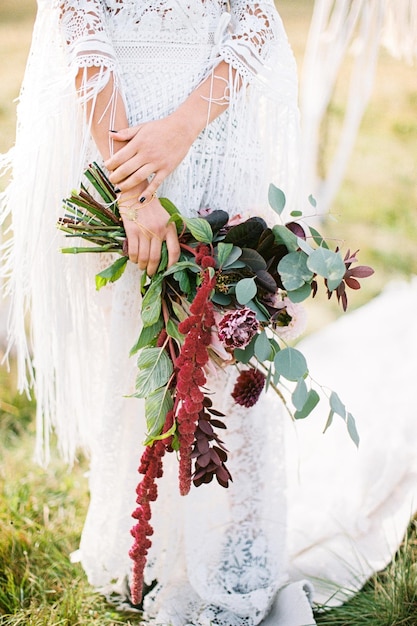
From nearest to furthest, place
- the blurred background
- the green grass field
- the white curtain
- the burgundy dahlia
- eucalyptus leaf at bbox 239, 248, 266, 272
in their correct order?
eucalyptus leaf at bbox 239, 248, 266, 272 → the burgundy dahlia → the green grass field → the white curtain → the blurred background

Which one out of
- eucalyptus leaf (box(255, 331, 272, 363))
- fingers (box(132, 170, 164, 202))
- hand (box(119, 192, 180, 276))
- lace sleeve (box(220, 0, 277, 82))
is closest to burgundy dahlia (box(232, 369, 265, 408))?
eucalyptus leaf (box(255, 331, 272, 363))

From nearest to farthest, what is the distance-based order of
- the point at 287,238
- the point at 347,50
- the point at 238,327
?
1. the point at 238,327
2. the point at 287,238
3. the point at 347,50

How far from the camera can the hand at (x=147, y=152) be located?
4.09 feet

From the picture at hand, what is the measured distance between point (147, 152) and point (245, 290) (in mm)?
326

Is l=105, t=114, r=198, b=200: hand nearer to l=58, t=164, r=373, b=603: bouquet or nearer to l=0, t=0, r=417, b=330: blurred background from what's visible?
l=58, t=164, r=373, b=603: bouquet

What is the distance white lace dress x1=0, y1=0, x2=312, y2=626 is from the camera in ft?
4.33

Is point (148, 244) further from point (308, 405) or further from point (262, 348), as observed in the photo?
point (308, 405)

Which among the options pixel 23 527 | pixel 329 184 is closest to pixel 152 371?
pixel 23 527

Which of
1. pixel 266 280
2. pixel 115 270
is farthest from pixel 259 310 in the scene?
pixel 115 270

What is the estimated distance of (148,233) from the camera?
4.12ft

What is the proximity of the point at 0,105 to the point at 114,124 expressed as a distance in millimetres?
5443

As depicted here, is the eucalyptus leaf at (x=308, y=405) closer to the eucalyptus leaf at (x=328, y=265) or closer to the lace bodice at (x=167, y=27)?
the eucalyptus leaf at (x=328, y=265)

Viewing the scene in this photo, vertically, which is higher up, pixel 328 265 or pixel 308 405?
pixel 328 265

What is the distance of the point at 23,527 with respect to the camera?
1877 millimetres
